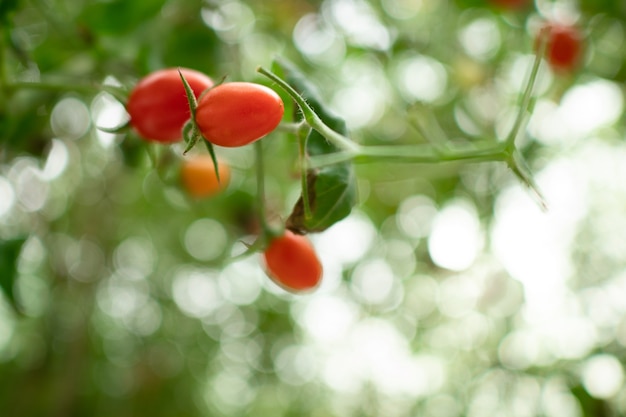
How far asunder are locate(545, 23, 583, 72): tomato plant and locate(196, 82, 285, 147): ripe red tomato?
0.74m

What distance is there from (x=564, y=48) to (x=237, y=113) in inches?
31.3

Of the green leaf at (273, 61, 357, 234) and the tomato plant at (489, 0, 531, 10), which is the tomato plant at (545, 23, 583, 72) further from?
the green leaf at (273, 61, 357, 234)

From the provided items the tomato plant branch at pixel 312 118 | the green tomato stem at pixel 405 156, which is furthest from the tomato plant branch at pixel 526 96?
the tomato plant branch at pixel 312 118

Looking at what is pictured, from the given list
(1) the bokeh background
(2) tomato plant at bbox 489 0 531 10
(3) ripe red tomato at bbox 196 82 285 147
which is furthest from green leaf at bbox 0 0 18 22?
→ (2) tomato plant at bbox 489 0 531 10

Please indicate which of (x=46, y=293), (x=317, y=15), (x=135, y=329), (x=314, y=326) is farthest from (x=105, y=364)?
(x=317, y=15)

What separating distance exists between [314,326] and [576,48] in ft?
4.19

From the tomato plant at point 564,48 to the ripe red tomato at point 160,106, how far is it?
69 cm

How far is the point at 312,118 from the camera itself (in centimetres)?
44

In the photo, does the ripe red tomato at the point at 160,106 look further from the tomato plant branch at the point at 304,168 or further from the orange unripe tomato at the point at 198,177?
the orange unripe tomato at the point at 198,177

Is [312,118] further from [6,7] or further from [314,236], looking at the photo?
[314,236]

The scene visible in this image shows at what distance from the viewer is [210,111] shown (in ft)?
1.43

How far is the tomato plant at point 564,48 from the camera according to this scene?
3.39 ft

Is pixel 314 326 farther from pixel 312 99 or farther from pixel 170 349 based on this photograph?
pixel 312 99

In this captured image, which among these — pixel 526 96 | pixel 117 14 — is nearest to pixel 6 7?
pixel 117 14
